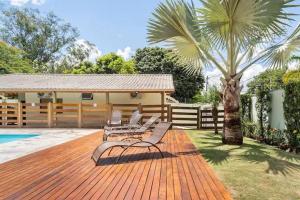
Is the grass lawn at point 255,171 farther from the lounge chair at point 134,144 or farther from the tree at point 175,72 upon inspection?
the tree at point 175,72

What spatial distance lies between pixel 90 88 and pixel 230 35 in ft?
35.9

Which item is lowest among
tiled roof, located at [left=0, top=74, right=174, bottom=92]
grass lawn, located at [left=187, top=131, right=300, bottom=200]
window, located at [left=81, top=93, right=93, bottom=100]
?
grass lawn, located at [left=187, top=131, right=300, bottom=200]

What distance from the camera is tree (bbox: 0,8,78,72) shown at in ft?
155

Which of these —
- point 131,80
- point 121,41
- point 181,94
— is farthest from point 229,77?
point 121,41

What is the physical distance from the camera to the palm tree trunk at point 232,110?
10094 mm

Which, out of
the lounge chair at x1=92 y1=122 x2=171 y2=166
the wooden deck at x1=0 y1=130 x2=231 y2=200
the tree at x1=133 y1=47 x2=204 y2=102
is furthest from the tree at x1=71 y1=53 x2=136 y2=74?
the wooden deck at x1=0 y1=130 x2=231 y2=200

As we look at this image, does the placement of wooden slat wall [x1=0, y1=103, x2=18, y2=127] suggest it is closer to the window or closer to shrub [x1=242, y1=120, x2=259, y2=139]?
the window

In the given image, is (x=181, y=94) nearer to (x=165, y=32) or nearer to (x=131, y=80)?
(x=131, y=80)

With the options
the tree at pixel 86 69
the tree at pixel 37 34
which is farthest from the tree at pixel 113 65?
the tree at pixel 37 34

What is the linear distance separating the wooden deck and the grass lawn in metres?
0.30

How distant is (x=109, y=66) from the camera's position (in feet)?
137

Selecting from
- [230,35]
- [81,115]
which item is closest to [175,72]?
[81,115]

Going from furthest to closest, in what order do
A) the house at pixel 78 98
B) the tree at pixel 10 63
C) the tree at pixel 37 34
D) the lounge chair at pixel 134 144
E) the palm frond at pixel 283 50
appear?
the tree at pixel 37 34 → the tree at pixel 10 63 → the house at pixel 78 98 → the palm frond at pixel 283 50 → the lounge chair at pixel 134 144

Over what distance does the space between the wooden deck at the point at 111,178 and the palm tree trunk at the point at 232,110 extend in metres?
2.17
